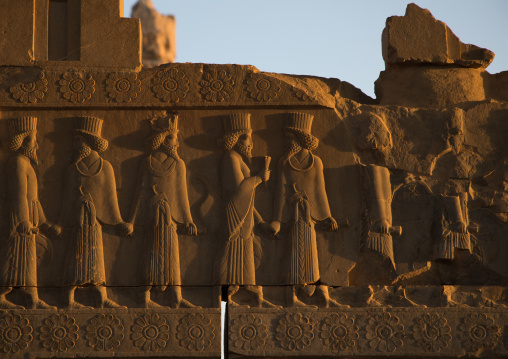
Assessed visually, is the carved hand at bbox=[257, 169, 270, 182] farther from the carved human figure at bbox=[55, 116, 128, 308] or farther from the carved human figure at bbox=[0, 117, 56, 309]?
the carved human figure at bbox=[0, 117, 56, 309]

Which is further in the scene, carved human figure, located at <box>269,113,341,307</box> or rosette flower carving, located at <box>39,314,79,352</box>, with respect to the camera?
carved human figure, located at <box>269,113,341,307</box>

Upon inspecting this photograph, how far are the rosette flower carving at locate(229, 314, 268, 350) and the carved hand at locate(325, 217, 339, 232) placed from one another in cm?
102

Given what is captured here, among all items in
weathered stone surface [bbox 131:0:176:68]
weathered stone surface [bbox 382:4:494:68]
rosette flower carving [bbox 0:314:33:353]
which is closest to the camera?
rosette flower carving [bbox 0:314:33:353]

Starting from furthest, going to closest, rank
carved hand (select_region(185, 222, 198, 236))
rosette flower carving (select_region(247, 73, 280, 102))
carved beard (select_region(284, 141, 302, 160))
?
rosette flower carving (select_region(247, 73, 280, 102)) < carved beard (select_region(284, 141, 302, 160)) < carved hand (select_region(185, 222, 198, 236))

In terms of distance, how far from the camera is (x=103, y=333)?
8344mm

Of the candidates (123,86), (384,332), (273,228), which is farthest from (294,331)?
(123,86)

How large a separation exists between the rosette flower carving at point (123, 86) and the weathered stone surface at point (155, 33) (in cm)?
2032

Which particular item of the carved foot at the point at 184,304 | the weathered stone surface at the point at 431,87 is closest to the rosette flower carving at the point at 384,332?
the carved foot at the point at 184,304

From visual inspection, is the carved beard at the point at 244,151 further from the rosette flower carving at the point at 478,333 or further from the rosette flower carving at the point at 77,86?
the rosette flower carving at the point at 478,333

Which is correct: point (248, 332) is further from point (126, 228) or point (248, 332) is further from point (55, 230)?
point (55, 230)

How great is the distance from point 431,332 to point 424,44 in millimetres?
2714

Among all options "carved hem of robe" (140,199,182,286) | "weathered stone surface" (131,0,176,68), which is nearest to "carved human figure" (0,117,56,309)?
"carved hem of robe" (140,199,182,286)

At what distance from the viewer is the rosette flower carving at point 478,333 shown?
8.49 metres

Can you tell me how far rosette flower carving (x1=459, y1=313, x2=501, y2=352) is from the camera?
8.49 m
